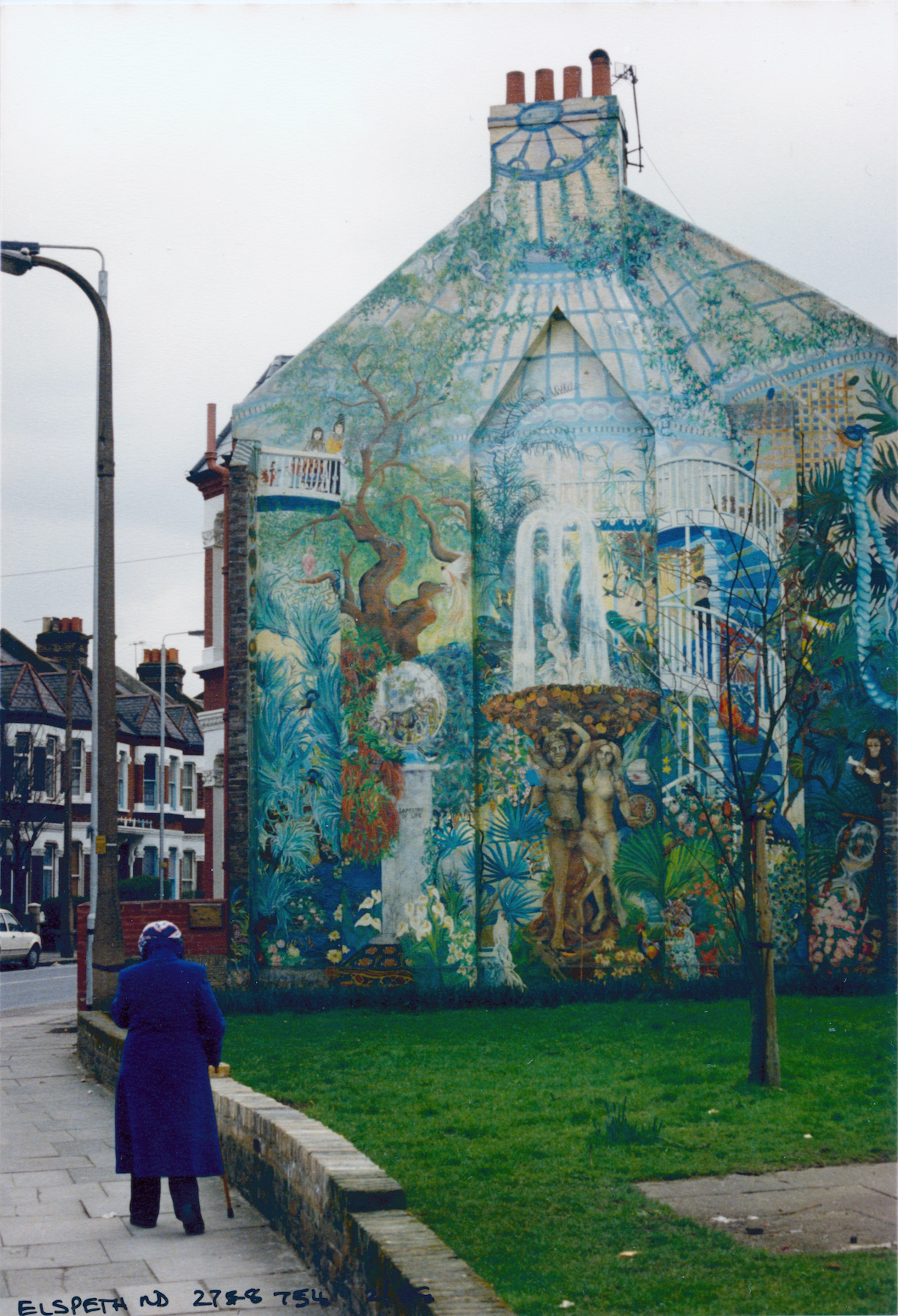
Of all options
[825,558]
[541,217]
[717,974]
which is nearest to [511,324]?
[541,217]

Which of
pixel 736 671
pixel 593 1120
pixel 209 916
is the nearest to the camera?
pixel 593 1120

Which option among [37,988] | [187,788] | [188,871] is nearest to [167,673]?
[187,788]

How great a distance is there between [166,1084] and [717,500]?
41.5 feet

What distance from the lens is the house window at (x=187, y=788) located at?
209ft

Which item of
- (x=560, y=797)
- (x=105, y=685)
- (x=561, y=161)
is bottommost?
(x=560, y=797)

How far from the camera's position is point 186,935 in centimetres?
1922

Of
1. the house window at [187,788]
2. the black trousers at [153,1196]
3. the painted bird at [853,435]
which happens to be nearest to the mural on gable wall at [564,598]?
the painted bird at [853,435]

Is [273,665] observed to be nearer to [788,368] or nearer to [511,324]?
[511,324]

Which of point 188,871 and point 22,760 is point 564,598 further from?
point 188,871

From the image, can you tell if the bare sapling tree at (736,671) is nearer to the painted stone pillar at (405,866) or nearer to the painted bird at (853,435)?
the painted bird at (853,435)

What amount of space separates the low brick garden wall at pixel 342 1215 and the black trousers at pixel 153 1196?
43cm

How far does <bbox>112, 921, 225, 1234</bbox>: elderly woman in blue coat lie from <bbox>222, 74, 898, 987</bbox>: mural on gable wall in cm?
1055

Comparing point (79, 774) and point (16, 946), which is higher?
point (79, 774)

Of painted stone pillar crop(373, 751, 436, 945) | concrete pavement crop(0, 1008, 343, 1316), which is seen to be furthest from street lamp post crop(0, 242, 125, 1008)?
concrete pavement crop(0, 1008, 343, 1316)
